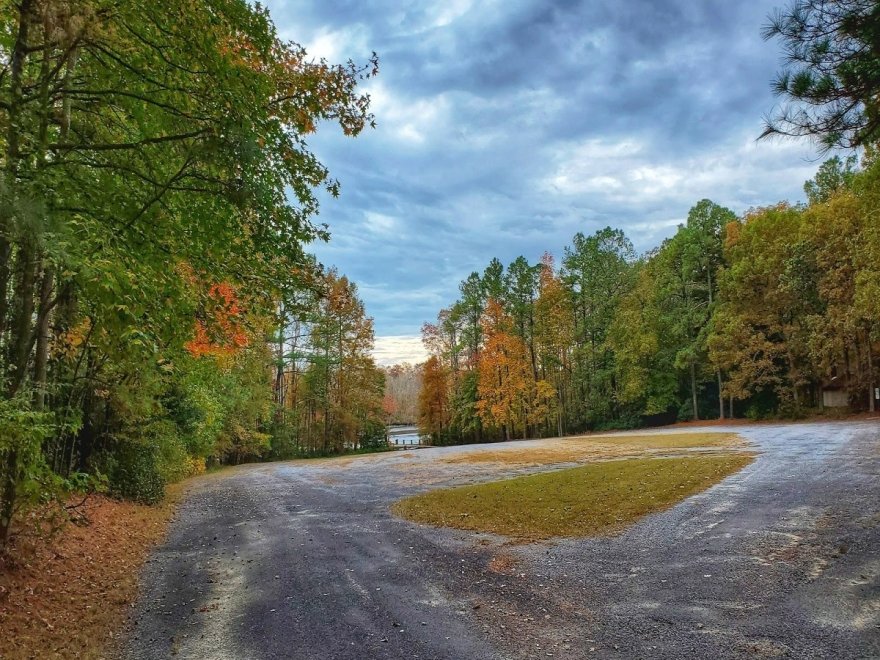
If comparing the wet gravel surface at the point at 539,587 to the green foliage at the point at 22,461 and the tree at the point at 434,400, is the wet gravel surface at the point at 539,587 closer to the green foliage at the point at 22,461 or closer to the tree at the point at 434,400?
the green foliage at the point at 22,461

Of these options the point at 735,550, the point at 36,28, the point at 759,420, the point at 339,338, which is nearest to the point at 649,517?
the point at 735,550

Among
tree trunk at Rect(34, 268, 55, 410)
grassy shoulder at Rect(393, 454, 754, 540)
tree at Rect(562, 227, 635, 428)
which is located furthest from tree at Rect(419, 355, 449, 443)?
tree trunk at Rect(34, 268, 55, 410)

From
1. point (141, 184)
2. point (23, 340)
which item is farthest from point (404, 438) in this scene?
point (141, 184)

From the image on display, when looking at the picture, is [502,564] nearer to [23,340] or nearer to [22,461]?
[22,461]

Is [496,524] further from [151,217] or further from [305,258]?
[151,217]

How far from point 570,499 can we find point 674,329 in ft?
94.1

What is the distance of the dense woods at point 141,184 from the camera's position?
13.4 feet

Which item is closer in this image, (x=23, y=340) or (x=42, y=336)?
(x=23, y=340)

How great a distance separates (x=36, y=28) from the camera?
15.4ft

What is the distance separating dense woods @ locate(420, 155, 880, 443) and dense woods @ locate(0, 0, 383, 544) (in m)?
24.5

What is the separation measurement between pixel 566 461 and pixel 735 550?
1027 cm

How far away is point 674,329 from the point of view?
34.2 metres

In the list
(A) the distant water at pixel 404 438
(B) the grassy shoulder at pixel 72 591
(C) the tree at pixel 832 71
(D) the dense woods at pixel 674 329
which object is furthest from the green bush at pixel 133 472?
(A) the distant water at pixel 404 438

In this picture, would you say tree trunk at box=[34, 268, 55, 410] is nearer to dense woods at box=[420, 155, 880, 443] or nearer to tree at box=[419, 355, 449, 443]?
dense woods at box=[420, 155, 880, 443]
